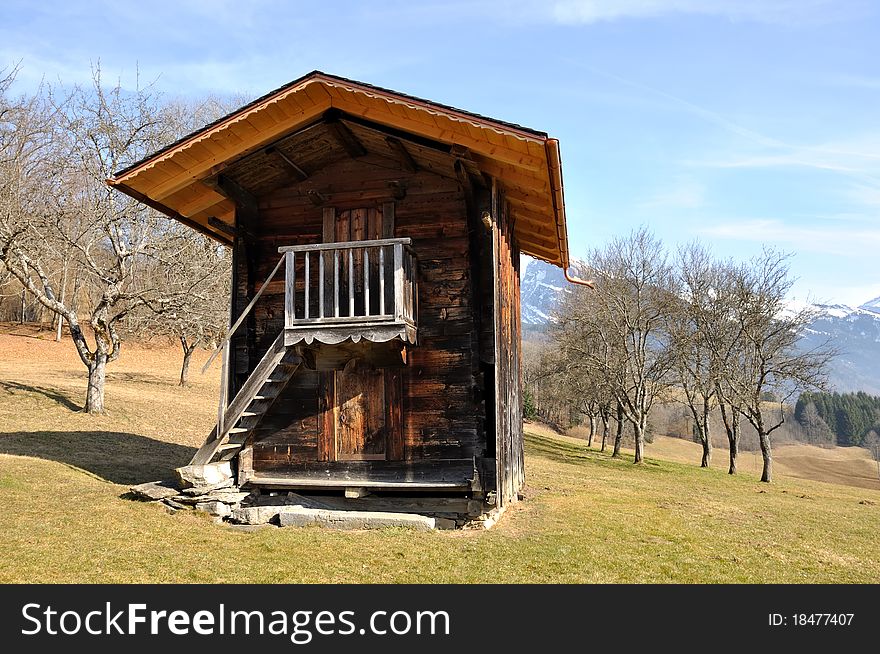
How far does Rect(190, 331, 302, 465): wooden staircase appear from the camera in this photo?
1200cm

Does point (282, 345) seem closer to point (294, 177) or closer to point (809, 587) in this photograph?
point (294, 177)

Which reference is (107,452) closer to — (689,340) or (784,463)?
(689,340)

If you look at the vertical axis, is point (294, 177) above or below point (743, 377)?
above

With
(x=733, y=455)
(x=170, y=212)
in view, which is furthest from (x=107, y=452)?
(x=733, y=455)

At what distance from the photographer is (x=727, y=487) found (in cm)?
2594

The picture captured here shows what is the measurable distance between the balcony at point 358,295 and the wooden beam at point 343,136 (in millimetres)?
2050

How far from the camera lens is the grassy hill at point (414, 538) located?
337 inches

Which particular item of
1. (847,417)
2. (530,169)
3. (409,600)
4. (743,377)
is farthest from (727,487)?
(847,417)

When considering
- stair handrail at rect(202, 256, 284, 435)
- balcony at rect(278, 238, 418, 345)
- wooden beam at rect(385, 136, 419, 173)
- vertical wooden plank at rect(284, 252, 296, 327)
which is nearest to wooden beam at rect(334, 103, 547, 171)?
wooden beam at rect(385, 136, 419, 173)

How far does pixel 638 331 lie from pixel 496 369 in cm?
2478

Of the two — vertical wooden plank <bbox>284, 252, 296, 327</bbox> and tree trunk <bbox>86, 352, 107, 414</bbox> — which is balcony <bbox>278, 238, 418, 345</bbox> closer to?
vertical wooden plank <bbox>284, 252, 296, 327</bbox>

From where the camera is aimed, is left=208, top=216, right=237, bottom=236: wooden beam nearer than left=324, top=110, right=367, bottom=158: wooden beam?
No

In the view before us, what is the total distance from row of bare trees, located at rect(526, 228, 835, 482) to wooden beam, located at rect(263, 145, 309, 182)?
24.2 metres

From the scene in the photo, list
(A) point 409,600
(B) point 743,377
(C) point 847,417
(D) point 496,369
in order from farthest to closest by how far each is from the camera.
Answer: (C) point 847,417
(B) point 743,377
(D) point 496,369
(A) point 409,600
